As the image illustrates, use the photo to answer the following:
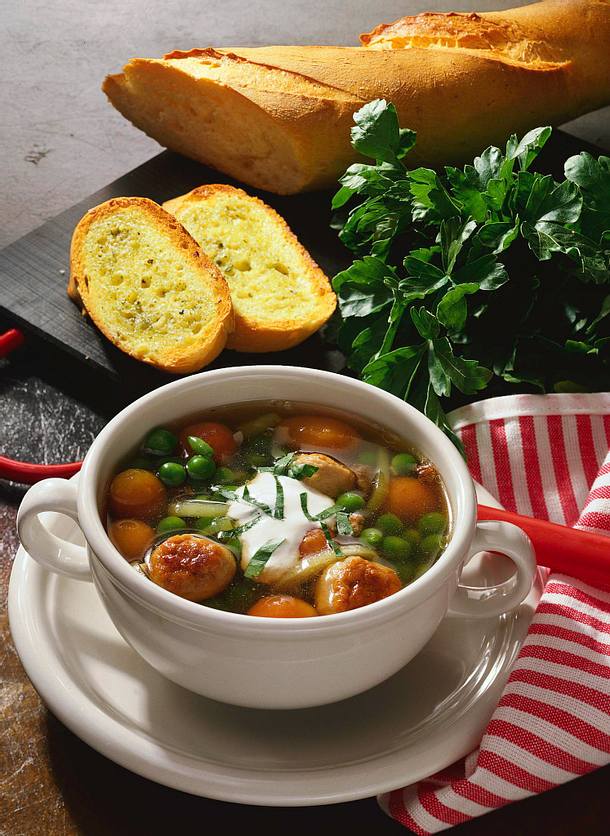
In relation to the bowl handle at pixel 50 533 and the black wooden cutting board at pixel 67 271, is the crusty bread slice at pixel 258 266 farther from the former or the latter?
the bowl handle at pixel 50 533

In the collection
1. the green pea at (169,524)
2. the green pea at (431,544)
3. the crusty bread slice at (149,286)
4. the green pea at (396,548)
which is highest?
the green pea at (169,524)

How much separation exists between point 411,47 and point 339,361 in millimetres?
1112

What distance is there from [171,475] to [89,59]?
2.59 meters

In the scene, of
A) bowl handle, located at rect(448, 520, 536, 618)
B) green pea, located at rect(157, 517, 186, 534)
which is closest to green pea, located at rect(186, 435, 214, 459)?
green pea, located at rect(157, 517, 186, 534)

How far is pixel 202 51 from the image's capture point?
2428 millimetres

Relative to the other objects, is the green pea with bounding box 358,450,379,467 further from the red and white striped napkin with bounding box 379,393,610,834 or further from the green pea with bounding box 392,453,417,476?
the red and white striped napkin with bounding box 379,393,610,834

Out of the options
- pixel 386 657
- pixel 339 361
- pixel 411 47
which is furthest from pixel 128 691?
pixel 411 47

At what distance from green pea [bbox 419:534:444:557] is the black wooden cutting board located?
0.82 m

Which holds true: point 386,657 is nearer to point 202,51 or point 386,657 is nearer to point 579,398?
point 579,398

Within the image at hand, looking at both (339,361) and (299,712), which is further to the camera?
(339,361)

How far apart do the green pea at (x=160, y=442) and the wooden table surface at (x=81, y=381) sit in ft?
1.09

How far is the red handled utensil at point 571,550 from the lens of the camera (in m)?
1.23

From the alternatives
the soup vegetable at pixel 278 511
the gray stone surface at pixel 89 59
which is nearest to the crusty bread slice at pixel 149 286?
the gray stone surface at pixel 89 59

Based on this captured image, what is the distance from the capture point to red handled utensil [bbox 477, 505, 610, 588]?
123 cm
